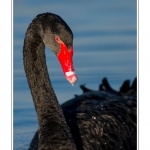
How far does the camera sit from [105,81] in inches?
239

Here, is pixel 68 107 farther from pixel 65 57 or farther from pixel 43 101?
pixel 65 57

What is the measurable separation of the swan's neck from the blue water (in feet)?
0.83

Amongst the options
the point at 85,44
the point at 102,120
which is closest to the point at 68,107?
the point at 102,120

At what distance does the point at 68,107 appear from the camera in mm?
5645

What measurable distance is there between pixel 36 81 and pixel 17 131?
528mm

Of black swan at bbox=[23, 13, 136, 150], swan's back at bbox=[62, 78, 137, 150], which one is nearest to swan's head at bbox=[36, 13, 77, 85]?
black swan at bbox=[23, 13, 136, 150]

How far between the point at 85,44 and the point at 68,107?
41 cm

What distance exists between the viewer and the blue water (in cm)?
525
